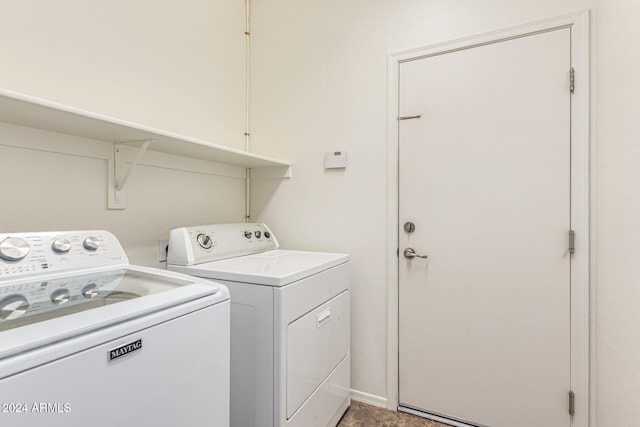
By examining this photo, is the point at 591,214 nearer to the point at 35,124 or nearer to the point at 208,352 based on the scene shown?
the point at 208,352

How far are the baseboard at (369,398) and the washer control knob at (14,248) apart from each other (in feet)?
5.93

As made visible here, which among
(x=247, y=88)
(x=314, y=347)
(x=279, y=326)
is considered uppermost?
(x=247, y=88)

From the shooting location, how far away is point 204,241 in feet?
5.46

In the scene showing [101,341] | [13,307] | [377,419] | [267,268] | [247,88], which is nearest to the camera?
[101,341]

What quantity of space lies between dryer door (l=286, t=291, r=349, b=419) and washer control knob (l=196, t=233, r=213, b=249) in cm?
63

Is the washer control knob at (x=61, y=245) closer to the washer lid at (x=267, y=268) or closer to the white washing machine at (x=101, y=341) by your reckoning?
the white washing machine at (x=101, y=341)

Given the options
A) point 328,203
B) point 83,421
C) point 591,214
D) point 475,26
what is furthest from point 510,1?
point 83,421

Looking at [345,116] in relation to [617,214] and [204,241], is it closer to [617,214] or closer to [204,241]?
[204,241]

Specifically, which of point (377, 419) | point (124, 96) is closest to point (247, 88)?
point (124, 96)

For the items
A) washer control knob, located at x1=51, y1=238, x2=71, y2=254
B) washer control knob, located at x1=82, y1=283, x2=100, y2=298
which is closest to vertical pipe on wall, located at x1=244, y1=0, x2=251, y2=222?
washer control knob, located at x1=51, y1=238, x2=71, y2=254

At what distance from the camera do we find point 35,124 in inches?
48.0

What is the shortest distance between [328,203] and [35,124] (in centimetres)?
147

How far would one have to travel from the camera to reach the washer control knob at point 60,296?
871 mm

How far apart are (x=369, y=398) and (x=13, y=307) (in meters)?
1.82
